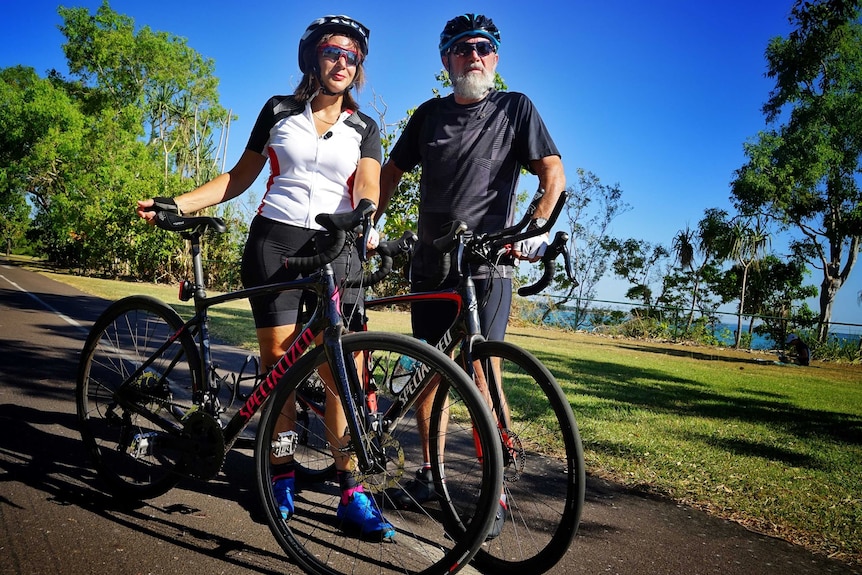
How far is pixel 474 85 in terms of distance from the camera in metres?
2.92

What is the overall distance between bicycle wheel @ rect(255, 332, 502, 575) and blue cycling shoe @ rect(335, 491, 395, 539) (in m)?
0.03

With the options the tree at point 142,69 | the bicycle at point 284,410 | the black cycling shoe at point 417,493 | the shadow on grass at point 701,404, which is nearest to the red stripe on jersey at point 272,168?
the bicycle at point 284,410

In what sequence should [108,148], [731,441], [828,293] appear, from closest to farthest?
[731,441], [828,293], [108,148]

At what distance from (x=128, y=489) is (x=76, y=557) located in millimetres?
566

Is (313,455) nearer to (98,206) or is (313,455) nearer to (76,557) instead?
(76,557)

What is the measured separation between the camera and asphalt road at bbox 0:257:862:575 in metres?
2.11

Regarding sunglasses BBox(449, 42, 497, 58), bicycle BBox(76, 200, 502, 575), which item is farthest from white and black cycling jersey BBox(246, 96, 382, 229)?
sunglasses BBox(449, 42, 497, 58)

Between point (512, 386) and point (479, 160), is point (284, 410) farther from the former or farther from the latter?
point (479, 160)

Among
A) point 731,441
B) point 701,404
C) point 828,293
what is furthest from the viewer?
point 828,293

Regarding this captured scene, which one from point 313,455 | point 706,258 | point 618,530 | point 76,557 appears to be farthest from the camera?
point 706,258

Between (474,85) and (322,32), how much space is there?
0.82 meters

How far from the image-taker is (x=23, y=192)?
37.7 metres

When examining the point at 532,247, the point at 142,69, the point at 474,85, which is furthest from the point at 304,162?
the point at 142,69

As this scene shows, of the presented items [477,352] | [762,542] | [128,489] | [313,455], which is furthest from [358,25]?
[762,542]
